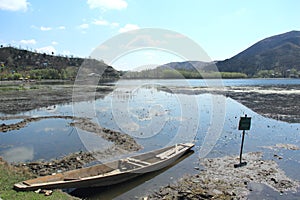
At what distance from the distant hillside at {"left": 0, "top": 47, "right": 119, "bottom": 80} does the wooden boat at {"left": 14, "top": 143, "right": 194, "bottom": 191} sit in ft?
355

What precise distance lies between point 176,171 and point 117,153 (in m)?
4.30

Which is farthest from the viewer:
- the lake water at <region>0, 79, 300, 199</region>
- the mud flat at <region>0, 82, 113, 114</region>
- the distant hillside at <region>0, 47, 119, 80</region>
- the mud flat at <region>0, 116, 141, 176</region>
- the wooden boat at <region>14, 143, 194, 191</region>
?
the distant hillside at <region>0, 47, 119, 80</region>

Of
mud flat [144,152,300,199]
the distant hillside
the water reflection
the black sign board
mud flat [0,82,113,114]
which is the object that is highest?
the distant hillside

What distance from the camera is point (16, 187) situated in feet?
28.5

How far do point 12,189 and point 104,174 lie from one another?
361 centimetres

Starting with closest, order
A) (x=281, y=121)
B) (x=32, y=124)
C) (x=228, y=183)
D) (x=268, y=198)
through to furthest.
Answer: (x=268, y=198), (x=228, y=183), (x=32, y=124), (x=281, y=121)

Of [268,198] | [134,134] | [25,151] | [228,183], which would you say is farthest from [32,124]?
[268,198]

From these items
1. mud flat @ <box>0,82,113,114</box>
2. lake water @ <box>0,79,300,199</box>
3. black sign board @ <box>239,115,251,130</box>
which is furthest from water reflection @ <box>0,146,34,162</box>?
mud flat @ <box>0,82,113,114</box>

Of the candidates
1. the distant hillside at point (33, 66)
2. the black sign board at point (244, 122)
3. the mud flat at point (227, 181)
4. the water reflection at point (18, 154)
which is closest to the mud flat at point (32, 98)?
the water reflection at point (18, 154)

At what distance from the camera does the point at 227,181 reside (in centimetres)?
1150

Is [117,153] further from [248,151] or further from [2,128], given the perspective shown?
[2,128]

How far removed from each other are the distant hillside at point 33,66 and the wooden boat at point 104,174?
108 m

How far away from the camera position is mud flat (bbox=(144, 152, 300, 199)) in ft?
33.0

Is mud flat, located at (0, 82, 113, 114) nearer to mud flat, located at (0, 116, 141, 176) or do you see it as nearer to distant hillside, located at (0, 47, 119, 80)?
mud flat, located at (0, 116, 141, 176)
